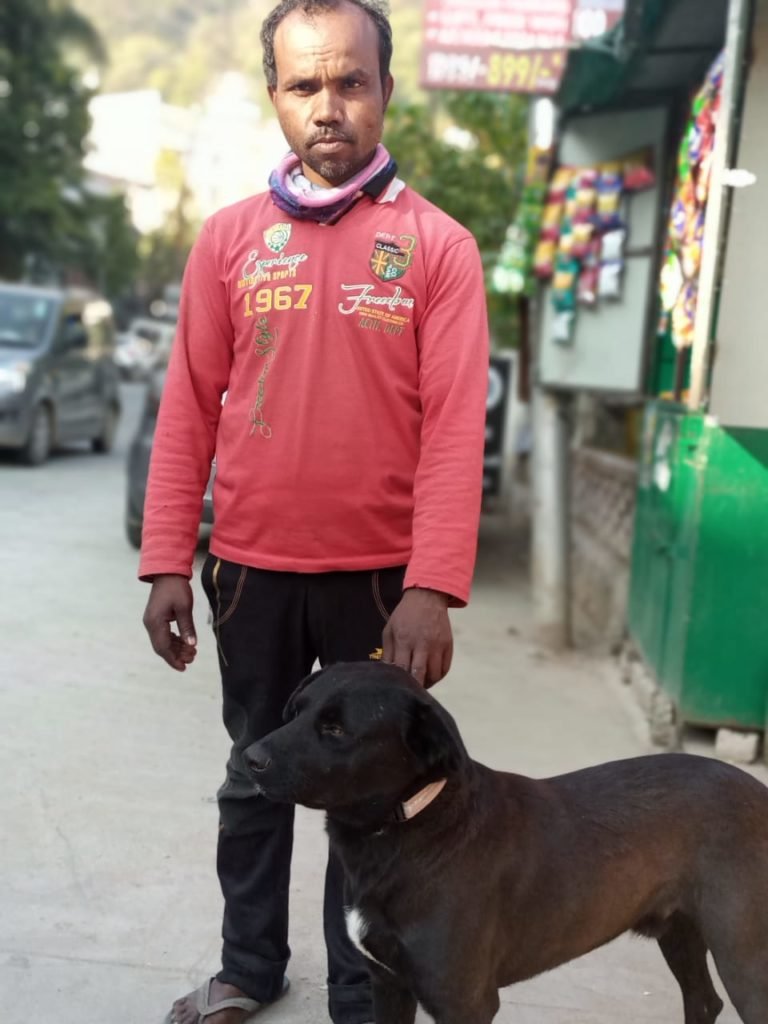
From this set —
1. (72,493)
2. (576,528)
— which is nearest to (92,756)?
(576,528)

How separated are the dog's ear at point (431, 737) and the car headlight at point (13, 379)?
1098 centimetres

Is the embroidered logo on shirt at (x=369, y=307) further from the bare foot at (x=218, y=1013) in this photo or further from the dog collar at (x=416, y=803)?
the bare foot at (x=218, y=1013)

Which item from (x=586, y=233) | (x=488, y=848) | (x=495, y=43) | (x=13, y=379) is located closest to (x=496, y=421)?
(x=586, y=233)

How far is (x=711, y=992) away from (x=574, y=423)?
299 inches

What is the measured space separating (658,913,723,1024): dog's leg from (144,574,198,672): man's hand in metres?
1.27

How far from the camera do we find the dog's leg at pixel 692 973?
2846 millimetres

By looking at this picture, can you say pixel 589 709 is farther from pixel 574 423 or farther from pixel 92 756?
pixel 574 423

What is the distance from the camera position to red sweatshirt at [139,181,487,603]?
2.60 m

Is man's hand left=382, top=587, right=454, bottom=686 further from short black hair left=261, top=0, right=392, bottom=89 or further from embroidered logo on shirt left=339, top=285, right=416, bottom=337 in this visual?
short black hair left=261, top=0, right=392, bottom=89

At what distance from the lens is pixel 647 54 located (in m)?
6.15

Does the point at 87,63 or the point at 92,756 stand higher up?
the point at 87,63

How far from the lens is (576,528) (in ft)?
31.6

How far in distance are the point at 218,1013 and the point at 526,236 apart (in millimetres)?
6153

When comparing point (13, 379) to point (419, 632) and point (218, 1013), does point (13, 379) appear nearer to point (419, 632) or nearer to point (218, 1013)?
point (218, 1013)
